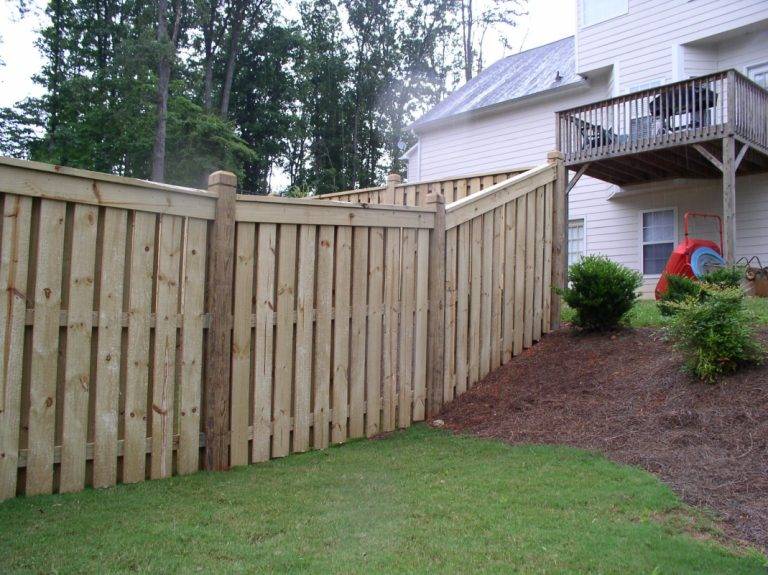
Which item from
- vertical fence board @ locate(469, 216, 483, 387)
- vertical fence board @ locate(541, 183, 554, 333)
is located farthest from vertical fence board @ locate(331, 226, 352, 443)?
vertical fence board @ locate(541, 183, 554, 333)

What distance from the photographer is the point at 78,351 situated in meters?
3.55

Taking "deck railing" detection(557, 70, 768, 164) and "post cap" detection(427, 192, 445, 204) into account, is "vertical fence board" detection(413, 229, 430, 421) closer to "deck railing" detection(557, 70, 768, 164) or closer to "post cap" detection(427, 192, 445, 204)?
"post cap" detection(427, 192, 445, 204)

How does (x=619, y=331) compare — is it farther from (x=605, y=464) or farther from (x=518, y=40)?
(x=518, y=40)

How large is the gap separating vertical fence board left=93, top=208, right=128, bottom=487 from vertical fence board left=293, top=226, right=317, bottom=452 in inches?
51.6

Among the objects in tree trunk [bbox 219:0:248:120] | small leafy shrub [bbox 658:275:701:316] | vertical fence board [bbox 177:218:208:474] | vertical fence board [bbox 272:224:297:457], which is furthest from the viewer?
tree trunk [bbox 219:0:248:120]

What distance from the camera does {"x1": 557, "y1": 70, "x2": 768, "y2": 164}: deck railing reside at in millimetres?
10180

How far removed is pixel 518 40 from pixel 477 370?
29555 mm

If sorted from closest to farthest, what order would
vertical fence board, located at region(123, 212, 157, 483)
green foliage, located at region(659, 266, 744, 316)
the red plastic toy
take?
vertical fence board, located at region(123, 212, 157, 483) < green foliage, located at region(659, 266, 744, 316) < the red plastic toy

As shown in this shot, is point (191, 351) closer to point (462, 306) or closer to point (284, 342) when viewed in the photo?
point (284, 342)

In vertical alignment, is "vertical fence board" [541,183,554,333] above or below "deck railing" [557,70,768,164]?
below

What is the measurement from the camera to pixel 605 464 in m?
4.07

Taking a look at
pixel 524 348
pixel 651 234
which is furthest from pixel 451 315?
pixel 651 234

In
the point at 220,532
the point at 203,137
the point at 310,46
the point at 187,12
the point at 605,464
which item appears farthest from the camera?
the point at 310,46

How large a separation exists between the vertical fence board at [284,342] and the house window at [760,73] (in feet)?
38.1
